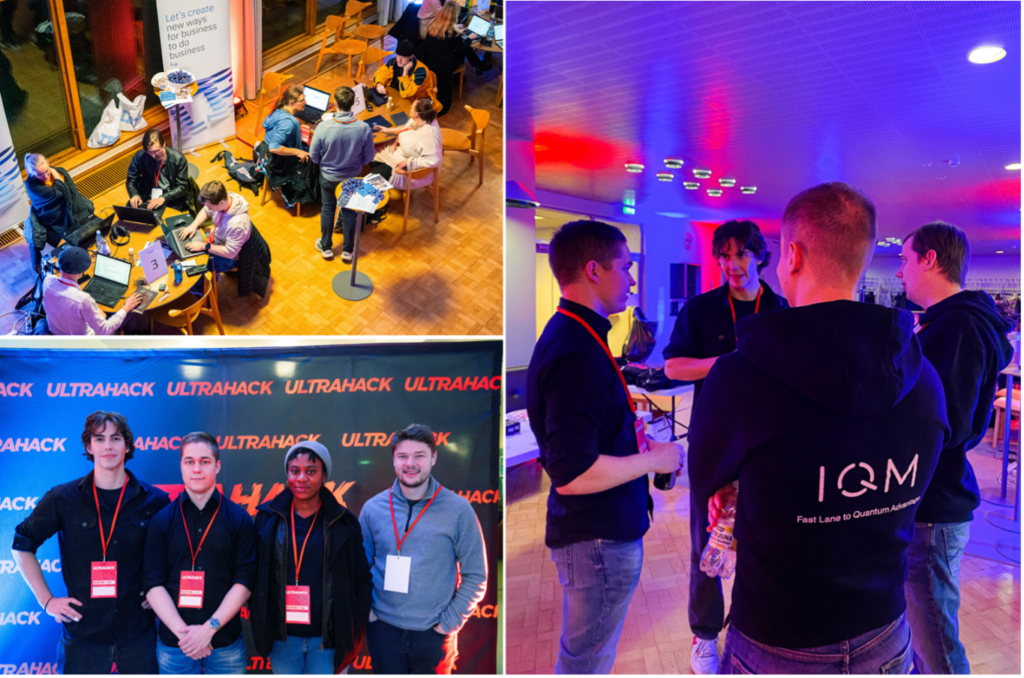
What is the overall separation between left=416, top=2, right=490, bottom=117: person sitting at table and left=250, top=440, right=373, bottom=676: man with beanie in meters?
1.93

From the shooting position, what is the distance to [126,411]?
2.75 meters

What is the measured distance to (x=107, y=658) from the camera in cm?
263

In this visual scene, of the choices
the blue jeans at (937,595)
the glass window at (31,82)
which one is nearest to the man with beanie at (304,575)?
the glass window at (31,82)

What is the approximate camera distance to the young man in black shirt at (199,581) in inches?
103

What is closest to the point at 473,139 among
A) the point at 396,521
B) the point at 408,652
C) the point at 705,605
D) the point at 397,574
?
the point at 396,521

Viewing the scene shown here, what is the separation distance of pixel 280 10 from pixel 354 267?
1.27 metres

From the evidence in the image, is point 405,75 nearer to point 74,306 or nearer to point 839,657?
point 74,306

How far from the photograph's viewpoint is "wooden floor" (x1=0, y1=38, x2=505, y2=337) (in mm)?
2607

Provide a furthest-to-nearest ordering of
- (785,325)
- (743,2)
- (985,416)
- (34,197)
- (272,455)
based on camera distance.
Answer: (272,455)
(34,197)
(985,416)
(743,2)
(785,325)

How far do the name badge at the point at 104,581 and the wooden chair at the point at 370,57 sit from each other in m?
2.66

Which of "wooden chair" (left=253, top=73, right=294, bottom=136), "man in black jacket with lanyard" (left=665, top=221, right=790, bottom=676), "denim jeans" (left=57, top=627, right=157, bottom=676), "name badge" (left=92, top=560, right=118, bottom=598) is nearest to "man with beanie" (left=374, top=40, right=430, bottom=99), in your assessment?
"wooden chair" (left=253, top=73, right=294, bottom=136)

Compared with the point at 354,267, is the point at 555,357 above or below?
below

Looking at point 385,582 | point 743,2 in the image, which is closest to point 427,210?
point 743,2

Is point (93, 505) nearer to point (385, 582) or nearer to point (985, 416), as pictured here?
point (385, 582)
